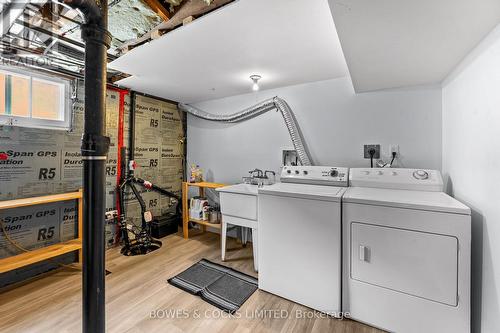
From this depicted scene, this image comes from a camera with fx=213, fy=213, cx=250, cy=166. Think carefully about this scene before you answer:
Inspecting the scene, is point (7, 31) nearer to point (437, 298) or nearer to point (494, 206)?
point (494, 206)

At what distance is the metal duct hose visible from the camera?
8.40 feet

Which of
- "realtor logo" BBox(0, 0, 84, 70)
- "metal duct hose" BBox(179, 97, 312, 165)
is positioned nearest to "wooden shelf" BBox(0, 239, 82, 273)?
"realtor logo" BBox(0, 0, 84, 70)

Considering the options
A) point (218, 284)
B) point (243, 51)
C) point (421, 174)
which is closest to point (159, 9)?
point (243, 51)

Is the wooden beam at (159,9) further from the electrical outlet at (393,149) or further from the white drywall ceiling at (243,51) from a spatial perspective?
the electrical outlet at (393,149)

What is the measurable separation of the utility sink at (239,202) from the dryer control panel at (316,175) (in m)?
0.44

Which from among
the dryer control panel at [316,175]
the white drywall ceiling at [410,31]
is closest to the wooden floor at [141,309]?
the dryer control panel at [316,175]

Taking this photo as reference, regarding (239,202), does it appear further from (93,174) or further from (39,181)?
(39,181)

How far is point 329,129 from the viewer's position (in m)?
2.54

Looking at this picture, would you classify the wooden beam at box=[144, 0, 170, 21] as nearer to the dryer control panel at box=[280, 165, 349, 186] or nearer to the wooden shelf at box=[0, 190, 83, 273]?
the dryer control panel at box=[280, 165, 349, 186]

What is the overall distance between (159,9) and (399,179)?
2310 mm

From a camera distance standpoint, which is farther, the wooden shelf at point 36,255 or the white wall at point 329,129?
the white wall at point 329,129

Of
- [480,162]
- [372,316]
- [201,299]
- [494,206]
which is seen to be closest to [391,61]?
[480,162]

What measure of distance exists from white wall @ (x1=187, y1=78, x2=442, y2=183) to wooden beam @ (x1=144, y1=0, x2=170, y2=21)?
173cm

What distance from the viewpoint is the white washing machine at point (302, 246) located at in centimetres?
166
